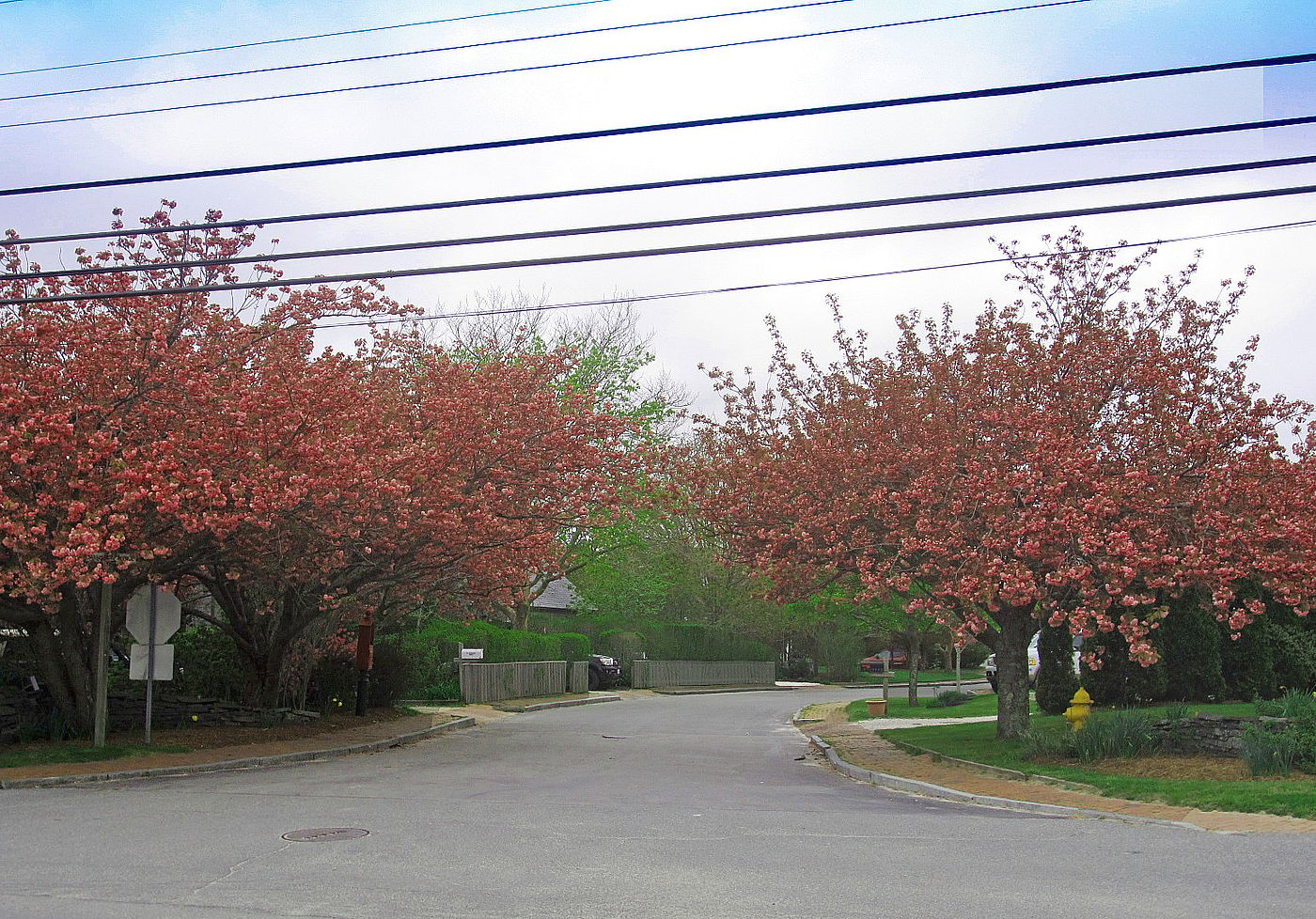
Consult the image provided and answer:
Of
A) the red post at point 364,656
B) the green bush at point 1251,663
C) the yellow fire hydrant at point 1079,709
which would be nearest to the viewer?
the yellow fire hydrant at point 1079,709

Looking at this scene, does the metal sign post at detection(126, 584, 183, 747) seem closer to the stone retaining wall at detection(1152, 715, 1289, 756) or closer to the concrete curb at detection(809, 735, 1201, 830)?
the concrete curb at detection(809, 735, 1201, 830)

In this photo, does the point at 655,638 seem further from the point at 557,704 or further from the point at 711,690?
the point at 557,704

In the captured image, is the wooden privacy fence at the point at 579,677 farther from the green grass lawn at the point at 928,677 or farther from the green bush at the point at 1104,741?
the green bush at the point at 1104,741

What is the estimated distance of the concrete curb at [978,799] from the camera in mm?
12328

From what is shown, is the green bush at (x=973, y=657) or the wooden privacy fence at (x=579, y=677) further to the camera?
the green bush at (x=973, y=657)

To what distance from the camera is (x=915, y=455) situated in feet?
57.6

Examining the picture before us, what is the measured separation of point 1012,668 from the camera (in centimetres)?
1925

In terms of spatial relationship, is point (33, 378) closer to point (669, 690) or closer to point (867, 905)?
point (867, 905)

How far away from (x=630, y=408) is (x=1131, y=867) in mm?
34169

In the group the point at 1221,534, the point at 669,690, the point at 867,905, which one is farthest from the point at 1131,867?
the point at 669,690

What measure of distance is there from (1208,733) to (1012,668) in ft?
11.5

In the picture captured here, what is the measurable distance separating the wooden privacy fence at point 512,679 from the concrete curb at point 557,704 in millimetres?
968

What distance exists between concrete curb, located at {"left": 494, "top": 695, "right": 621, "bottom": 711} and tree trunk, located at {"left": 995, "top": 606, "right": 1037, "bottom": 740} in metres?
16.4

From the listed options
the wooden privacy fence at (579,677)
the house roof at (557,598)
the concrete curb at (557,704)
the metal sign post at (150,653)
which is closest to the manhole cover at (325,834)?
the metal sign post at (150,653)
